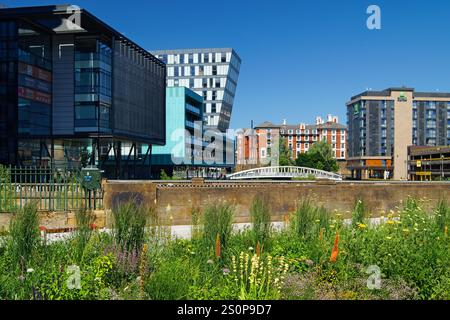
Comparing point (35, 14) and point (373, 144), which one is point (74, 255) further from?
point (373, 144)

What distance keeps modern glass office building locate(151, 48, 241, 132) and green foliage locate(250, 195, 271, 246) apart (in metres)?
81.4

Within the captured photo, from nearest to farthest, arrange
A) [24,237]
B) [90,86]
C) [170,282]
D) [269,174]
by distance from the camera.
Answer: [170,282] < [24,237] < [90,86] < [269,174]

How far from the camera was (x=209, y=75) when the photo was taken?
94.5 meters

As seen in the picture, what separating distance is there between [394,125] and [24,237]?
380 ft

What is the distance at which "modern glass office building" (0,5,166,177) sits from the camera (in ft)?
131

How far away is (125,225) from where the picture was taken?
7996 millimetres

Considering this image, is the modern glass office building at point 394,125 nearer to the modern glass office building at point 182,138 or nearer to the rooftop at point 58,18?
the modern glass office building at point 182,138

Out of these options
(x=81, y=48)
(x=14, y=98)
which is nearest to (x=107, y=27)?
(x=81, y=48)

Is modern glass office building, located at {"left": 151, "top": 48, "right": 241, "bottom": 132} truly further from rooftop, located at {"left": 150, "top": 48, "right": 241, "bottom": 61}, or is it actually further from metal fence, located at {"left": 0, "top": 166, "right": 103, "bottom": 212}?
metal fence, located at {"left": 0, "top": 166, "right": 103, "bottom": 212}

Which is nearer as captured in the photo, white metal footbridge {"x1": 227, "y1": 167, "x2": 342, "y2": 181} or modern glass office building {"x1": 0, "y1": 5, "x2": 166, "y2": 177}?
modern glass office building {"x1": 0, "y1": 5, "x2": 166, "y2": 177}

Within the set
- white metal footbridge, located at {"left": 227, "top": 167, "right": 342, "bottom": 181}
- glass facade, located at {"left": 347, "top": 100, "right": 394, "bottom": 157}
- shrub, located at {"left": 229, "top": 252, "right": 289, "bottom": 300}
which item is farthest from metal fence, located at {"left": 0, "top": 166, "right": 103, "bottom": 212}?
glass facade, located at {"left": 347, "top": 100, "right": 394, "bottom": 157}

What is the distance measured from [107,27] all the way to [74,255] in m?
41.9

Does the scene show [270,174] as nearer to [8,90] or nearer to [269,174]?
[269,174]

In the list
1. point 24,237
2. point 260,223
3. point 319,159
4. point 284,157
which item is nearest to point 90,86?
point 260,223
